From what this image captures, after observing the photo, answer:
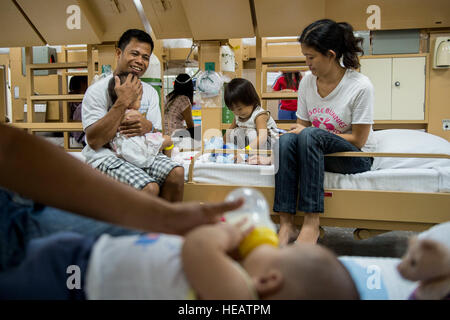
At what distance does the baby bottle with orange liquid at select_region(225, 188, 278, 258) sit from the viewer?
1.24 feet

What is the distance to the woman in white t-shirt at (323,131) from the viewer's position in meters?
1.31

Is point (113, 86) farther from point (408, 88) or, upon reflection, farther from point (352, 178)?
point (408, 88)

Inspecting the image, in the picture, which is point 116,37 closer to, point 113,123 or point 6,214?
point 113,123

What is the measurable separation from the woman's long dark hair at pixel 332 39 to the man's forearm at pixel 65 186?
1.11 metres

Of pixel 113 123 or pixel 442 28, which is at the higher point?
Answer: pixel 442 28

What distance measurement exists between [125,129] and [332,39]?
32.1 inches

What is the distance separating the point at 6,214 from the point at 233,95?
141 cm

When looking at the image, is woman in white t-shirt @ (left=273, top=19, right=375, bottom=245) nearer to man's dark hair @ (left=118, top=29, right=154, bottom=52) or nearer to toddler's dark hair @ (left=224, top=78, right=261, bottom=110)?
toddler's dark hair @ (left=224, top=78, right=261, bottom=110)

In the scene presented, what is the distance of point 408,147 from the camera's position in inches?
61.8

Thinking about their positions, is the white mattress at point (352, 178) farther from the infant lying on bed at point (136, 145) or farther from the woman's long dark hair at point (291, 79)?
the woman's long dark hair at point (291, 79)

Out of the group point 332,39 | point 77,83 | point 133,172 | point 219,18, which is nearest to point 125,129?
point 133,172

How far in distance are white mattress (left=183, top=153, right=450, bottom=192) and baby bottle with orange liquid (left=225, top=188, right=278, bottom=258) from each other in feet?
3.23
